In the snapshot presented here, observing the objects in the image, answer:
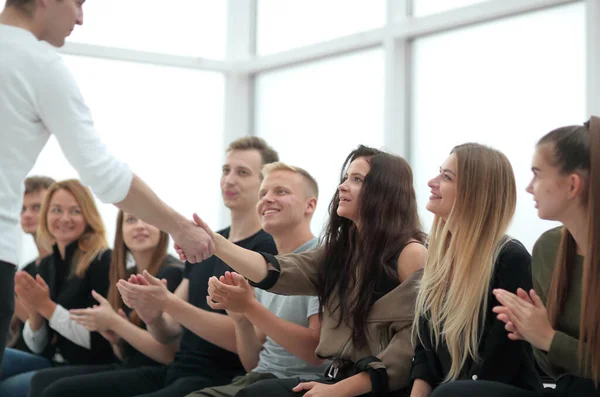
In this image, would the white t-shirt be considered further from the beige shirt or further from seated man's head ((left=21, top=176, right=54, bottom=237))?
seated man's head ((left=21, top=176, right=54, bottom=237))

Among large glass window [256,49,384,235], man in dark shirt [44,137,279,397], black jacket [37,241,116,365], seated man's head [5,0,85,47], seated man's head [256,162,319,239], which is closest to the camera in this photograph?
seated man's head [5,0,85,47]

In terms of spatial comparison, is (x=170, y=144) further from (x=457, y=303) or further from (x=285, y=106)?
(x=457, y=303)

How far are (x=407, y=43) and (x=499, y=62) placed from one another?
667 mm

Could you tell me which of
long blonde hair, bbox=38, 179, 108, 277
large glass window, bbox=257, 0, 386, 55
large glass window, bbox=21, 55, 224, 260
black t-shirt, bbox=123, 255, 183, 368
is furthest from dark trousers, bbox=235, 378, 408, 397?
large glass window, bbox=21, 55, 224, 260

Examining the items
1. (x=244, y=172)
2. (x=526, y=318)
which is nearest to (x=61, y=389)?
(x=244, y=172)

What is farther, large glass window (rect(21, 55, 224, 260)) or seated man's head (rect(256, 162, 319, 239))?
large glass window (rect(21, 55, 224, 260))

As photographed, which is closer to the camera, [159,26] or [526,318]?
[526,318]

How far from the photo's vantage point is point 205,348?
344cm

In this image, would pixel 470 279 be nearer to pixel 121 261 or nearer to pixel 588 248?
pixel 588 248

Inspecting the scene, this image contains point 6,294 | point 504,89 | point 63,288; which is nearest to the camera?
point 6,294

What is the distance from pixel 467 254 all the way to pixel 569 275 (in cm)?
28

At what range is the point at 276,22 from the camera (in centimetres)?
580

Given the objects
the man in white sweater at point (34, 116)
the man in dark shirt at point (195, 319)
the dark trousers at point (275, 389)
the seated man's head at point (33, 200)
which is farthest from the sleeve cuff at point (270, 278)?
the seated man's head at point (33, 200)

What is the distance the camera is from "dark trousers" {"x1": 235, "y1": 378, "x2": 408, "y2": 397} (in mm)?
2621
